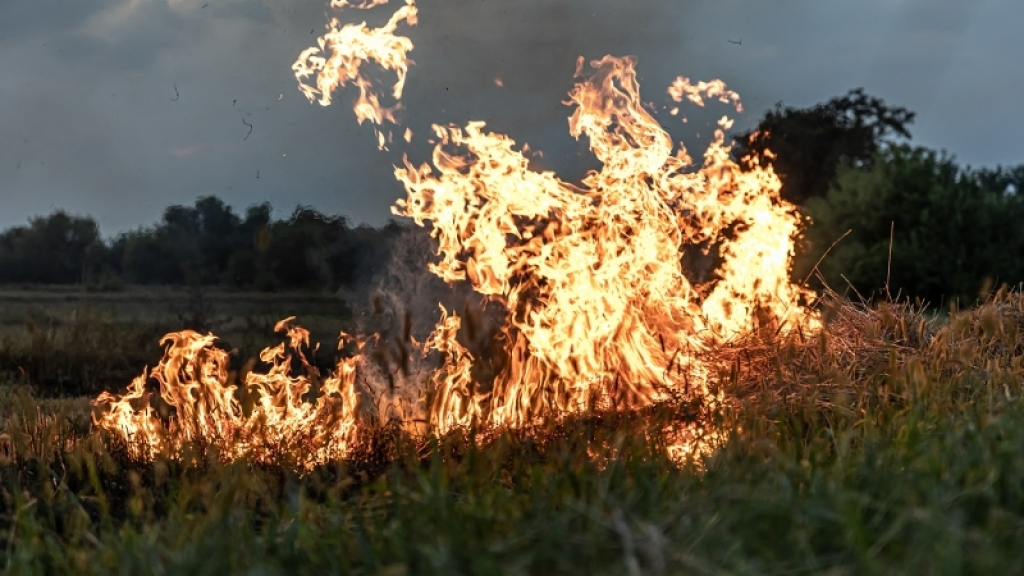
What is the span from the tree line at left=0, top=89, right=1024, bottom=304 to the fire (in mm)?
922

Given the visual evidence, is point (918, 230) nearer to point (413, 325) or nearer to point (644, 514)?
point (413, 325)

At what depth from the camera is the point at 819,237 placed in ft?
124

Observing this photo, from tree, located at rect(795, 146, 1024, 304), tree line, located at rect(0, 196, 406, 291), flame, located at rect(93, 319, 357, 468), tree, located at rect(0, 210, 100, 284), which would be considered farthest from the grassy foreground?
tree, located at rect(795, 146, 1024, 304)

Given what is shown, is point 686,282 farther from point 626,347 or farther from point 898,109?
point 898,109

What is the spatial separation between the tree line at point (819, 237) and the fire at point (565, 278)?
3.03ft

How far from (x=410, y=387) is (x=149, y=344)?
11152mm

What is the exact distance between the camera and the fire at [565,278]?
9102 millimetres

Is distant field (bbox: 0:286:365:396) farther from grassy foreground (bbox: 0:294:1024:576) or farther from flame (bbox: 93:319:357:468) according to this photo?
grassy foreground (bbox: 0:294:1024:576)

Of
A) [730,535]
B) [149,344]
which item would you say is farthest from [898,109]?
[730,535]

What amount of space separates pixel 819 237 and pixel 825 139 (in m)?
9.62

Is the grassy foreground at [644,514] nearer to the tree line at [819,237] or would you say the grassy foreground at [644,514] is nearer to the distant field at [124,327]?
the tree line at [819,237]

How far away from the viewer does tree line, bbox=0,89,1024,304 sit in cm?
1916

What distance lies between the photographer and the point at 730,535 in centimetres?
393

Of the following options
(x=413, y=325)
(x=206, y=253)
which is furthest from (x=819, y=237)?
(x=413, y=325)
